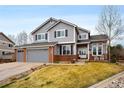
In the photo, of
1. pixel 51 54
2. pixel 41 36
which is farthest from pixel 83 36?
pixel 51 54

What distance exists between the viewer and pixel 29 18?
57.0 ft

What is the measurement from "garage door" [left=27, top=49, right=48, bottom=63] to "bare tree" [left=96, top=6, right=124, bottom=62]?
5.69 metres

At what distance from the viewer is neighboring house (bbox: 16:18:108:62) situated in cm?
2320

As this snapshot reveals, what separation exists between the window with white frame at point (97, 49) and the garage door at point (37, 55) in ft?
16.3

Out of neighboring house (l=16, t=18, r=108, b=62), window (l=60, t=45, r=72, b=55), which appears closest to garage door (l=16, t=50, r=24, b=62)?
neighboring house (l=16, t=18, r=108, b=62)

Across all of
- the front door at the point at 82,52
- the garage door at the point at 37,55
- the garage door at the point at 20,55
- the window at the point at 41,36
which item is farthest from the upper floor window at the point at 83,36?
the garage door at the point at 20,55

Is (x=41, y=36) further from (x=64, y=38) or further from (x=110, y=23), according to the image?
(x=110, y=23)

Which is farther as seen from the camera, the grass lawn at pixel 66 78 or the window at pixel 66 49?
the window at pixel 66 49

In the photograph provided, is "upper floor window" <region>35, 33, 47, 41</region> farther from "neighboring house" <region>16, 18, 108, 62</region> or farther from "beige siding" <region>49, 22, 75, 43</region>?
"beige siding" <region>49, 22, 75, 43</region>

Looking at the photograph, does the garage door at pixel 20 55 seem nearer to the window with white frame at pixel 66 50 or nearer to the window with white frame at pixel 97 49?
Answer: the window with white frame at pixel 66 50

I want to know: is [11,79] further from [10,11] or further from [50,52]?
[50,52]

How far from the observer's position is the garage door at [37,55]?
76.9 ft
